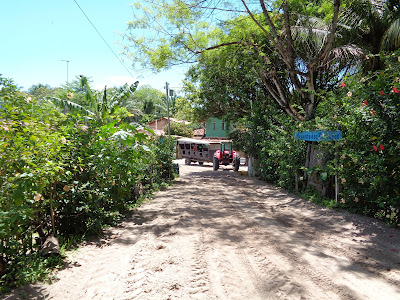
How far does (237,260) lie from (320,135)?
5139 mm

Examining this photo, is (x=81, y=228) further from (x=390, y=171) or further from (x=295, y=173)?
(x=295, y=173)

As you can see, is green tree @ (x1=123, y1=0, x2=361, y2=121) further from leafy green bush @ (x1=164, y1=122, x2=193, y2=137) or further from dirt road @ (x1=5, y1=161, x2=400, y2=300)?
leafy green bush @ (x1=164, y1=122, x2=193, y2=137)

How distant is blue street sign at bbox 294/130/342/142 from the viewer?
23.6ft

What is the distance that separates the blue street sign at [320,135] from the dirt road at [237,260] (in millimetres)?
1913

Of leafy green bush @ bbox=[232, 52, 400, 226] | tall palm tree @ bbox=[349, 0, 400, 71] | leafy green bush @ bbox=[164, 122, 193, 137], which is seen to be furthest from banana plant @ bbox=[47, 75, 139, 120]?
leafy green bush @ bbox=[164, 122, 193, 137]

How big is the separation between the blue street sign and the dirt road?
6.28 feet

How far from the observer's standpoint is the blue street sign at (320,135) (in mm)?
7189

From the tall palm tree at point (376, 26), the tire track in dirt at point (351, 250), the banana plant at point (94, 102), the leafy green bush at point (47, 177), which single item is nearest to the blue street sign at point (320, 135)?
the tire track in dirt at point (351, 250)

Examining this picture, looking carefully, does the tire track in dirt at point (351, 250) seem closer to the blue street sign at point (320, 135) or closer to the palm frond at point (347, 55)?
the blue street sign at point (320, 135)

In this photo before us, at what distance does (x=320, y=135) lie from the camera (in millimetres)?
7969

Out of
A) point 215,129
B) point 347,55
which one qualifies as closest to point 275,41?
point 347,55

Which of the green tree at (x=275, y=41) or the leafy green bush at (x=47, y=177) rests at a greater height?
the green tree at (x=275, y=41)

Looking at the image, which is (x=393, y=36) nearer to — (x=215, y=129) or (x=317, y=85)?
(x=317, y=85)

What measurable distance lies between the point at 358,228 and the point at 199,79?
16123 millimetres
